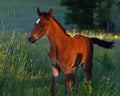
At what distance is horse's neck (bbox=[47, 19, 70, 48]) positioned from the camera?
6539mm

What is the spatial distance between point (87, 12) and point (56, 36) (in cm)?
2218

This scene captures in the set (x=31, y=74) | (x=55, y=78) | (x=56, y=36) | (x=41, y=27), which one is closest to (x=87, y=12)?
(x=31, y=74)

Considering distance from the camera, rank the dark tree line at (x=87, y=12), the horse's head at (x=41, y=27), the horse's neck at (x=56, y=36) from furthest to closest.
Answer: the dark tree line at (x=87, y=12) < the horse's neck at (x=56, y=36) < the horse's head at (x=41, y=27)

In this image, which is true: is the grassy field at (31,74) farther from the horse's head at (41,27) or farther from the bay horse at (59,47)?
the horse's head at (41,27)

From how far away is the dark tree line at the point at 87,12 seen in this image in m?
27.7

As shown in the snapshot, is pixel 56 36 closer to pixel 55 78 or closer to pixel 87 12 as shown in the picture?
pixel 55 78

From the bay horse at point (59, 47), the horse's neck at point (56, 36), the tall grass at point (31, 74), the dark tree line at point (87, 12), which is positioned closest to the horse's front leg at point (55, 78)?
the bay horse at point (59, 47)

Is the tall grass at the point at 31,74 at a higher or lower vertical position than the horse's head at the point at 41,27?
lower

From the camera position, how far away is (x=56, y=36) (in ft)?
21.6

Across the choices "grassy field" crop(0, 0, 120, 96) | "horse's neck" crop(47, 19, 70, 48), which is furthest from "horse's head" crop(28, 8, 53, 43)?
"grassy field" crop(0, 0, 120, 96)

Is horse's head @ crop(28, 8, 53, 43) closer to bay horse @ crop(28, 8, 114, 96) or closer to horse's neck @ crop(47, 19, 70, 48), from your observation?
bay horse @ crop(28, 8, 114, 96)

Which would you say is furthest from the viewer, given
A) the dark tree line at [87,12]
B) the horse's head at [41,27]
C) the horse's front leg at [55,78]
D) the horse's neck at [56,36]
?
the dark tree line at [87,12]

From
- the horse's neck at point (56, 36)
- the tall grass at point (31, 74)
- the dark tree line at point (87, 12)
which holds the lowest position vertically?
the tall grass at point (31, 74)

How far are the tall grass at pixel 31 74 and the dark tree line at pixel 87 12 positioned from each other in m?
19.2
